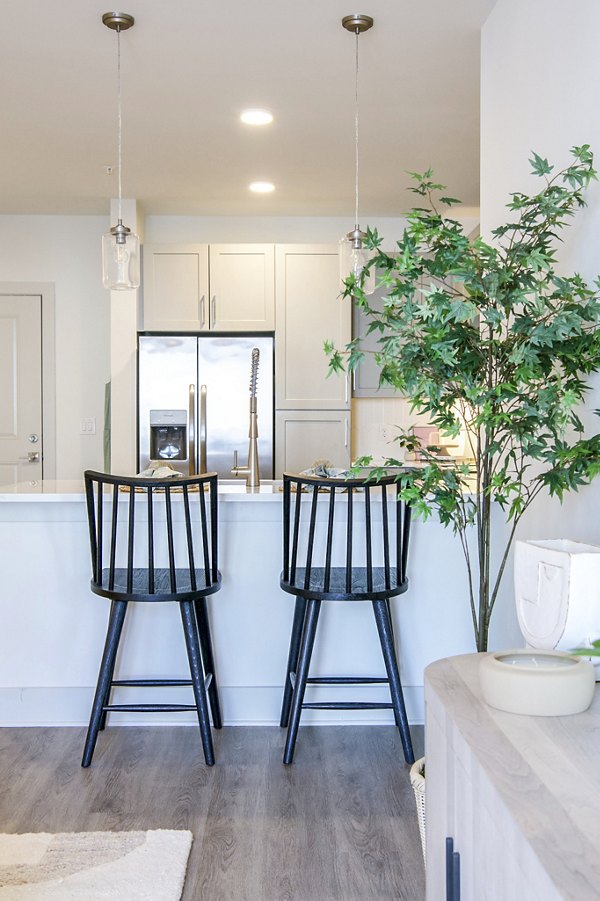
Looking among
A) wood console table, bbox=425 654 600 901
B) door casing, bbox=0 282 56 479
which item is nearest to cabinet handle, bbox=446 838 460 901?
wood console table, bbox=425 654 600 901

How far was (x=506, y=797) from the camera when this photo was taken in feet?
3.20

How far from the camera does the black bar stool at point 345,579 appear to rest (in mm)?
2668

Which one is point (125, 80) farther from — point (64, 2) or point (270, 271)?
point (270, 271)

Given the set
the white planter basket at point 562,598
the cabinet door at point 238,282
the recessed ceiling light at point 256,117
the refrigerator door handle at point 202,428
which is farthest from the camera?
Result: the cabinet door at point 238,282

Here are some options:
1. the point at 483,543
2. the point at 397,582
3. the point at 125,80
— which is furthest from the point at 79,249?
the point at 483,543

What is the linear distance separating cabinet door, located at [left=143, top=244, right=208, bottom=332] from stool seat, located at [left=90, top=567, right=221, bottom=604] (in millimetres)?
2689

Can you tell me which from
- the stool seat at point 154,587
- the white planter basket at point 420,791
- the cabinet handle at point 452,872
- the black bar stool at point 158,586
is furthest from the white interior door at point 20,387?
the cabinet handle at point 452,872

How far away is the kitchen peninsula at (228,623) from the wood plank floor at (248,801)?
12cm

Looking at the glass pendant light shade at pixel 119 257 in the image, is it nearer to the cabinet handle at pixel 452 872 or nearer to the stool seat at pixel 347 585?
the stool seat at pixel 347 585

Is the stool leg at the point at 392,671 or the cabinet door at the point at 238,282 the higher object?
the cabinet door at the point at 238,282

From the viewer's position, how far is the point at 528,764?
1.06 meters

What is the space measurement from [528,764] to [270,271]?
14.9ft

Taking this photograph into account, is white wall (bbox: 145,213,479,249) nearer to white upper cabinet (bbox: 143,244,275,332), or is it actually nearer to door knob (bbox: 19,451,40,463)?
white upper cabinet (bbox: 143,244,275,332)

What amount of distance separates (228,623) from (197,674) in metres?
0.42
